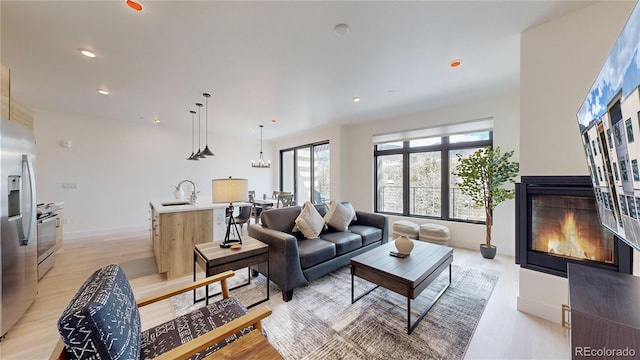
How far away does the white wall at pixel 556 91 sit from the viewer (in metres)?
1.75

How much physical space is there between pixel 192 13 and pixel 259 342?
7.87ft

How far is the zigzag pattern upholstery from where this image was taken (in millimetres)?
804

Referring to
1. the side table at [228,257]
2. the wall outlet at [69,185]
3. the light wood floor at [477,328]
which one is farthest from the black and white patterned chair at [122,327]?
the wall outlet at [69,185]

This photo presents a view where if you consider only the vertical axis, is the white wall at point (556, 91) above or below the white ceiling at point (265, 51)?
below

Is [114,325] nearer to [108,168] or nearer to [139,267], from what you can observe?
[139,267]

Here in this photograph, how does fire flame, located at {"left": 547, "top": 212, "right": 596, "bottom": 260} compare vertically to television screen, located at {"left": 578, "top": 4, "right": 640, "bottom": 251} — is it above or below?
below

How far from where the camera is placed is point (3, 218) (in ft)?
5.77

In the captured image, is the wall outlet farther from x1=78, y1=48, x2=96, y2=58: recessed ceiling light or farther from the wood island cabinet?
x1=78, y1=48, x2=96, y2=58: recessed ceiling light

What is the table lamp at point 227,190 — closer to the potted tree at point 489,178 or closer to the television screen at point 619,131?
the television screen at point 619,131

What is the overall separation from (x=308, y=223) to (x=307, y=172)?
4015mm

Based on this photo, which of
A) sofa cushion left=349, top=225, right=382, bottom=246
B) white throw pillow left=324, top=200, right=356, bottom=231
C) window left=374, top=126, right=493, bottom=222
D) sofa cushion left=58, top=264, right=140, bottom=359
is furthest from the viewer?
window left=374, top=126, right=493, bottom=222

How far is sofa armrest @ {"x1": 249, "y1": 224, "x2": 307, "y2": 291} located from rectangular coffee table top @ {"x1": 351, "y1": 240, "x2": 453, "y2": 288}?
62 centimetres

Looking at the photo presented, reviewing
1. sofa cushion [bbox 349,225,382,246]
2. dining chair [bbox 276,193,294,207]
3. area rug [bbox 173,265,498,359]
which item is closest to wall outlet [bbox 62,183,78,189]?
dining chair [bbox 276,193,294,207]

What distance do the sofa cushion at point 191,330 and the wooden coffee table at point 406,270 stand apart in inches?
46.5
